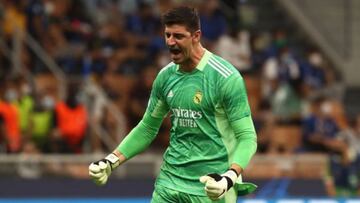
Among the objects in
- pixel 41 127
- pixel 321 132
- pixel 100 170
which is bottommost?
pixel 321 132

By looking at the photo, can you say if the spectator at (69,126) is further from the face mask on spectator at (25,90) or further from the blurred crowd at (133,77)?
the face mask on spectator at (25,90)

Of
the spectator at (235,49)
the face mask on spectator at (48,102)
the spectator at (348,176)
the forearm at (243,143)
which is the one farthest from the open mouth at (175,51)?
the spectator at (235,49)

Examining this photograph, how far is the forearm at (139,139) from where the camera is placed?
7078 millimetres

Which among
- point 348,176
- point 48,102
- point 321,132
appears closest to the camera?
point 348,176

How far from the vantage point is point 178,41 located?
6.59 meters

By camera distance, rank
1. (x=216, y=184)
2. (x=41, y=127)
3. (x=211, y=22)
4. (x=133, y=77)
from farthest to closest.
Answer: (x=211, y=22)
(x=133, y=77)
(x=41, y=127)
(x=216, y=184)

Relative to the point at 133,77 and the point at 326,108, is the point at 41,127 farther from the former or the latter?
the point at 326,108

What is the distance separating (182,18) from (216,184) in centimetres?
105

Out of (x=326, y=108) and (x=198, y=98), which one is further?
(x=326, y=108)

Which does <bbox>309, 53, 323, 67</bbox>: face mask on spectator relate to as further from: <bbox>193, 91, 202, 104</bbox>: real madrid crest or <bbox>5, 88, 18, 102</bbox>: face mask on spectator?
<bbox>193, 91, 202, 104</bbox>: real madrid crest

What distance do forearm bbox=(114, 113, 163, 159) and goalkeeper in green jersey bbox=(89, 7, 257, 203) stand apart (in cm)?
13

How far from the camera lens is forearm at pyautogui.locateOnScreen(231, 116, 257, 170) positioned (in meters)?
6.55

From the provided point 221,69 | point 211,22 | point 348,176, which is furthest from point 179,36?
point 211,22

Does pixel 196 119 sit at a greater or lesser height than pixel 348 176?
greater
